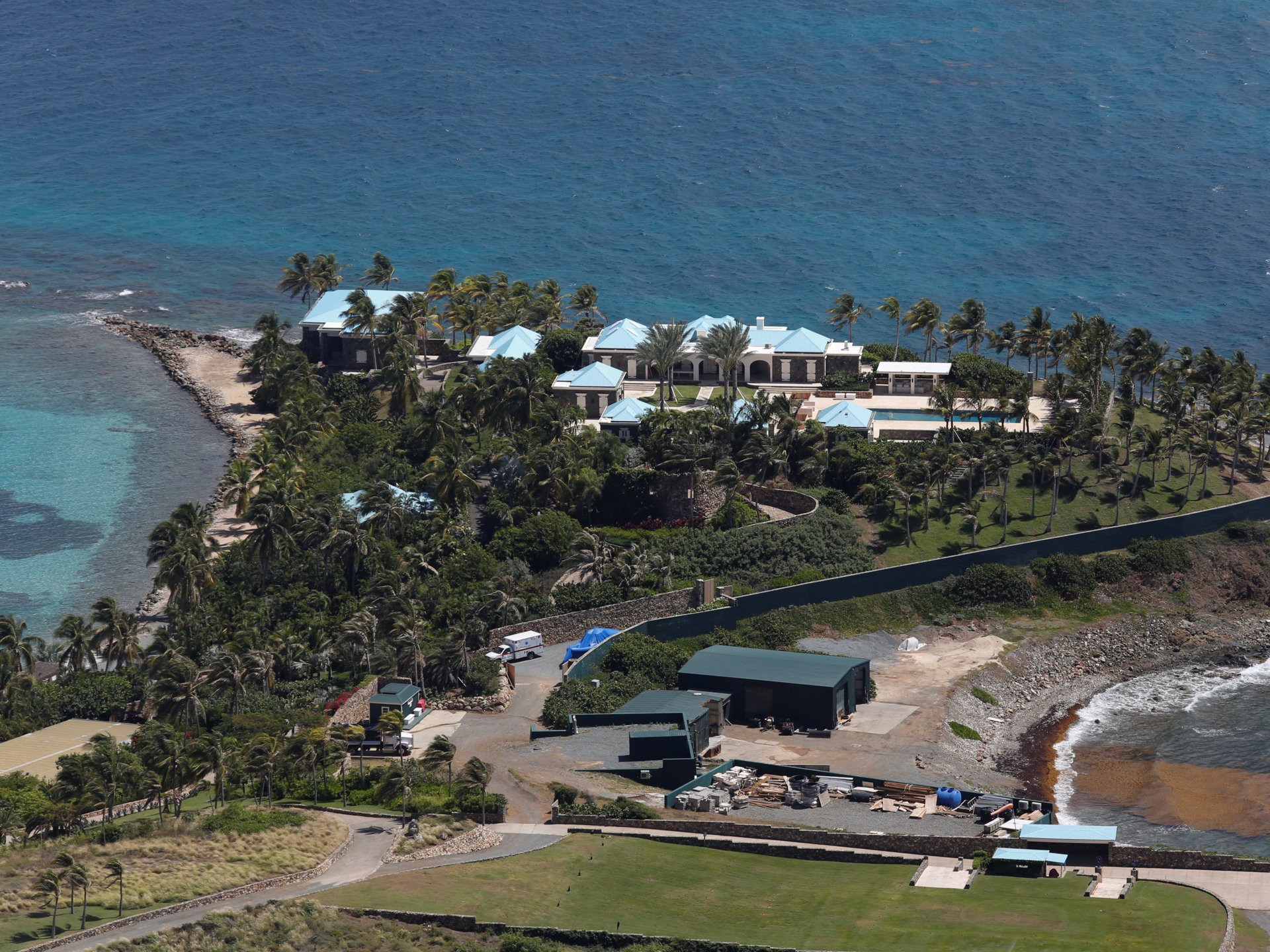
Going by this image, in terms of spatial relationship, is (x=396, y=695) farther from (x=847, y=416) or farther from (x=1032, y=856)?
(x=847, y=416)

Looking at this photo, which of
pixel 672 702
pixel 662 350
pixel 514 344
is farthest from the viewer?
pixel 514 344

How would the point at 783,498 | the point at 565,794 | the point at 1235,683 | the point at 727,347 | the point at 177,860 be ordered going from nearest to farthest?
the point at 177,860, the point at 565,794, the point at 1235,683, the point at 783,498, the point at 727,347

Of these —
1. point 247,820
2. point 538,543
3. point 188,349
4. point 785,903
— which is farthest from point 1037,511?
point 188,349

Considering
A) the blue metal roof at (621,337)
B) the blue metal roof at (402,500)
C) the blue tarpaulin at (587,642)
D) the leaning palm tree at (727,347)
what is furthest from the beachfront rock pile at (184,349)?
the blue tarpaulin at (587,642)

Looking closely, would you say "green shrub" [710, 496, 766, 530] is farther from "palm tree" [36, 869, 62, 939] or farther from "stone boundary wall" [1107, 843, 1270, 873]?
"palm tree" [36, 869, 62, 939]

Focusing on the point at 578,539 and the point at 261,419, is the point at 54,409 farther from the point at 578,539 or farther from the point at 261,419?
the point at 578,539

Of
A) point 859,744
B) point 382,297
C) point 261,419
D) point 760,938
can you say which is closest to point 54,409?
point 261,419
